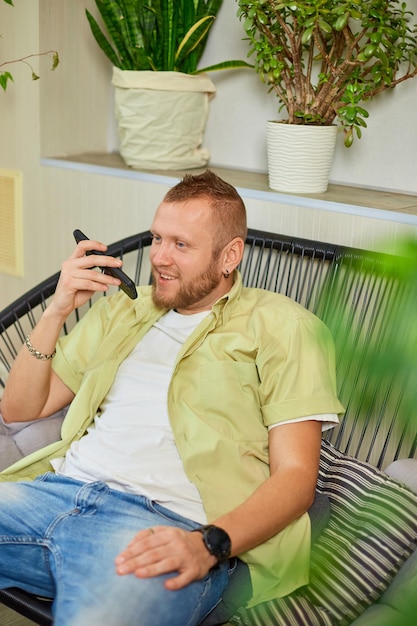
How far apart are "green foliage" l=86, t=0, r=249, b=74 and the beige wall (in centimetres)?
17

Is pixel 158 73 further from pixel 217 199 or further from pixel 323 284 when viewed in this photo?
pixel 323 284

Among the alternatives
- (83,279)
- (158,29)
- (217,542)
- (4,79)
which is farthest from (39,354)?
(158,29)

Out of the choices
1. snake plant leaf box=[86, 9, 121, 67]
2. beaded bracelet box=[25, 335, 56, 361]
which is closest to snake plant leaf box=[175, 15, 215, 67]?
snake plant leaf box=[86, 9, 121, 67]

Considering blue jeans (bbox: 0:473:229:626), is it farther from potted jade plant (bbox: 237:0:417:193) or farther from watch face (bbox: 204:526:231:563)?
potted jade plant (bbox: 237:0:417:193)

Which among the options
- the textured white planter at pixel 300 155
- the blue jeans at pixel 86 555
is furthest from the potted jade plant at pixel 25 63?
the blue jeans at pixel 86 555

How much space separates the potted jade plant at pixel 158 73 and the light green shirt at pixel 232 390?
3.12 ft

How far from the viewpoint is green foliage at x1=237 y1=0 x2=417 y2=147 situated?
205cm

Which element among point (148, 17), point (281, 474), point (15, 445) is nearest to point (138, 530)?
point (281, 474)

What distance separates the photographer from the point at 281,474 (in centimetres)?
151

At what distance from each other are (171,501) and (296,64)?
1.29 metres

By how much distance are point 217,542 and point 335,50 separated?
148 cm

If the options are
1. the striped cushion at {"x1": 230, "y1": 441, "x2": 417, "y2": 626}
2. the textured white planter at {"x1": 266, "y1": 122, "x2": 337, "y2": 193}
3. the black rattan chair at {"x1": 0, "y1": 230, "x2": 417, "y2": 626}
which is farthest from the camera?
the textured white planter at {"x1": 266, "y1": 122, "x2": 337, "y2": 193}

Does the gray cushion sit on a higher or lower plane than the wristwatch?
lower

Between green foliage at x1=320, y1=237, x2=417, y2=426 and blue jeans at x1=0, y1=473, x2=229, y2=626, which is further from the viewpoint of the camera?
blue jeans at x1=0, y1=473, x2=229, y2=626
